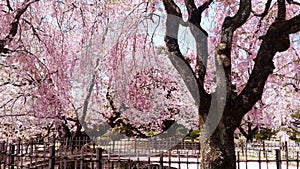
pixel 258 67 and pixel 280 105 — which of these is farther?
pixel 280 105

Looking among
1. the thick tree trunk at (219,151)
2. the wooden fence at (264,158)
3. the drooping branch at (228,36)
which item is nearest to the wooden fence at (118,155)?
the wooden fence at (264,158)

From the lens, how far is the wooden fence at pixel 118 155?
4.85 m

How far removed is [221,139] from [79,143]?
442 cm

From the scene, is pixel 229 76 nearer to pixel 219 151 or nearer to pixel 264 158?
pixel 219 151

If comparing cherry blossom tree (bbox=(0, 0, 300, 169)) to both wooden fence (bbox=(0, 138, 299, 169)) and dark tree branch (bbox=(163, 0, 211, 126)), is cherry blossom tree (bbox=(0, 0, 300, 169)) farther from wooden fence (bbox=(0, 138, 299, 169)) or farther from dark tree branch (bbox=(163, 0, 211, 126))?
wooden fence (bbox=(0, 138, 299, 169))

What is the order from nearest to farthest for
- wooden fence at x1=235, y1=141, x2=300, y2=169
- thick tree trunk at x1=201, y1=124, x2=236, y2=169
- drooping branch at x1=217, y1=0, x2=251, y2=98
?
thick tree trunk at x1=201, y1=124, x2=236, y2=169 → drooping branch at x1=217, y1=0, x2=251, y2=98 → wooden fence at x1=235, y1=141, x2=300, y2=169

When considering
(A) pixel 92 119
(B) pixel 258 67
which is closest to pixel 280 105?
(A) pixel 92 119

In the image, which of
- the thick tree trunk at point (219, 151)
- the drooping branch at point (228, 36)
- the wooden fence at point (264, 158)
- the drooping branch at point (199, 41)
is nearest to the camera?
the thick tree trunk at point (219, 151)

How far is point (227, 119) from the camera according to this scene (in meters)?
4.12

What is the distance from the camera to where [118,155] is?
5.23m

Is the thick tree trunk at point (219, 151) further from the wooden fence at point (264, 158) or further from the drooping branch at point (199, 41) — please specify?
the wooden fence at point (264, 158)

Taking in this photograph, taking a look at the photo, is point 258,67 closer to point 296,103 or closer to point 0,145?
point 0,145

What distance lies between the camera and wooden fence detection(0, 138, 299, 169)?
15.9 ft

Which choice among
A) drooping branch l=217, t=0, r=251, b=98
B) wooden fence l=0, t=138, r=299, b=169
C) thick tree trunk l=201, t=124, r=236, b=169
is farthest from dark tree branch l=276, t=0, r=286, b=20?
wooden fence l=0, t=138, r=299, b=169
